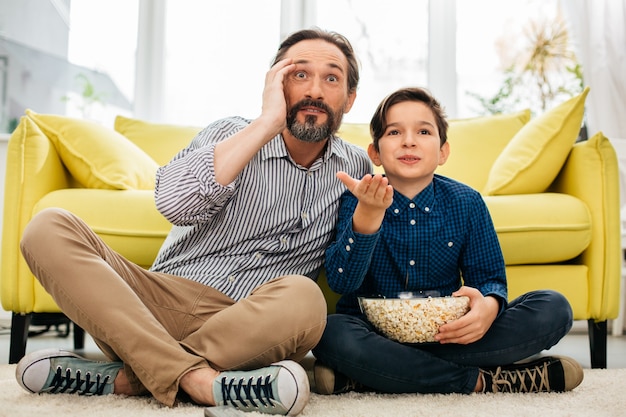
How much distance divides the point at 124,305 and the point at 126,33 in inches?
101

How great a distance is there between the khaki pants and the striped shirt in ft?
0.60

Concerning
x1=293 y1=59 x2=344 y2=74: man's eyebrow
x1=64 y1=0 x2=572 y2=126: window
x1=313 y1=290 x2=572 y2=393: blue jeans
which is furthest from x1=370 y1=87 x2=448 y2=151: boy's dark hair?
x1=64 y1=0 x2=572 y2=126: window

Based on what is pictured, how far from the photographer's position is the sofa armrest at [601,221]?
1838 millimetres

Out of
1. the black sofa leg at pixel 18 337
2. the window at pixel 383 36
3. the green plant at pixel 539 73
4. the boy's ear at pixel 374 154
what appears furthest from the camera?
the window at pixel 383 36

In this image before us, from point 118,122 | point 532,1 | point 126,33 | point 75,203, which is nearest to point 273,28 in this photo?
point 126,33

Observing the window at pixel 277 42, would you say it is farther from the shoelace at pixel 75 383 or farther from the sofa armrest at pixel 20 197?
the shoelace at pixel 75 383

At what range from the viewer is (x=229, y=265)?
1438 mm

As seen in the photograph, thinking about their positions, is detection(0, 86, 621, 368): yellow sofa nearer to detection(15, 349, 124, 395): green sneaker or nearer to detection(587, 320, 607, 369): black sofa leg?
detection(587, 320, 607, 369): black sofa leg

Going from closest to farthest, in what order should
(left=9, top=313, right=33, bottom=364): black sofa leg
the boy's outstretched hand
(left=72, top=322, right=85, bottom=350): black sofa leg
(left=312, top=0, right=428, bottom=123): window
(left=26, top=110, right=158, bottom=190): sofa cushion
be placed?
1. the boy's outstretched hand
2. (left=9, top=313, right=33, bottom=364): black sofa leg
3. (left=26, top=110, right=158, bottom=190): sofa cushion
4. (left=72, top=322, right=85, bottom=350): black sofa leg
5. (left=312, top=0, right=428, bottom=123): window

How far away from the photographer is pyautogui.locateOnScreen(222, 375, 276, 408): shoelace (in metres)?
1.07

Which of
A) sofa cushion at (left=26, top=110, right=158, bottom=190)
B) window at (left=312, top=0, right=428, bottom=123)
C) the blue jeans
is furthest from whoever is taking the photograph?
window at (left=312, top=0, right=428, bottom=123)

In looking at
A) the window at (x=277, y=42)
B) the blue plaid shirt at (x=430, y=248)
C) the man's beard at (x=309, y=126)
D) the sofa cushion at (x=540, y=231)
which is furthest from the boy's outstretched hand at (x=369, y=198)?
the window at (x=277, y=42)

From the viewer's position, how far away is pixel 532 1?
3.35 m

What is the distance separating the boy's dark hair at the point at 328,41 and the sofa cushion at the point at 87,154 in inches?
27.7
